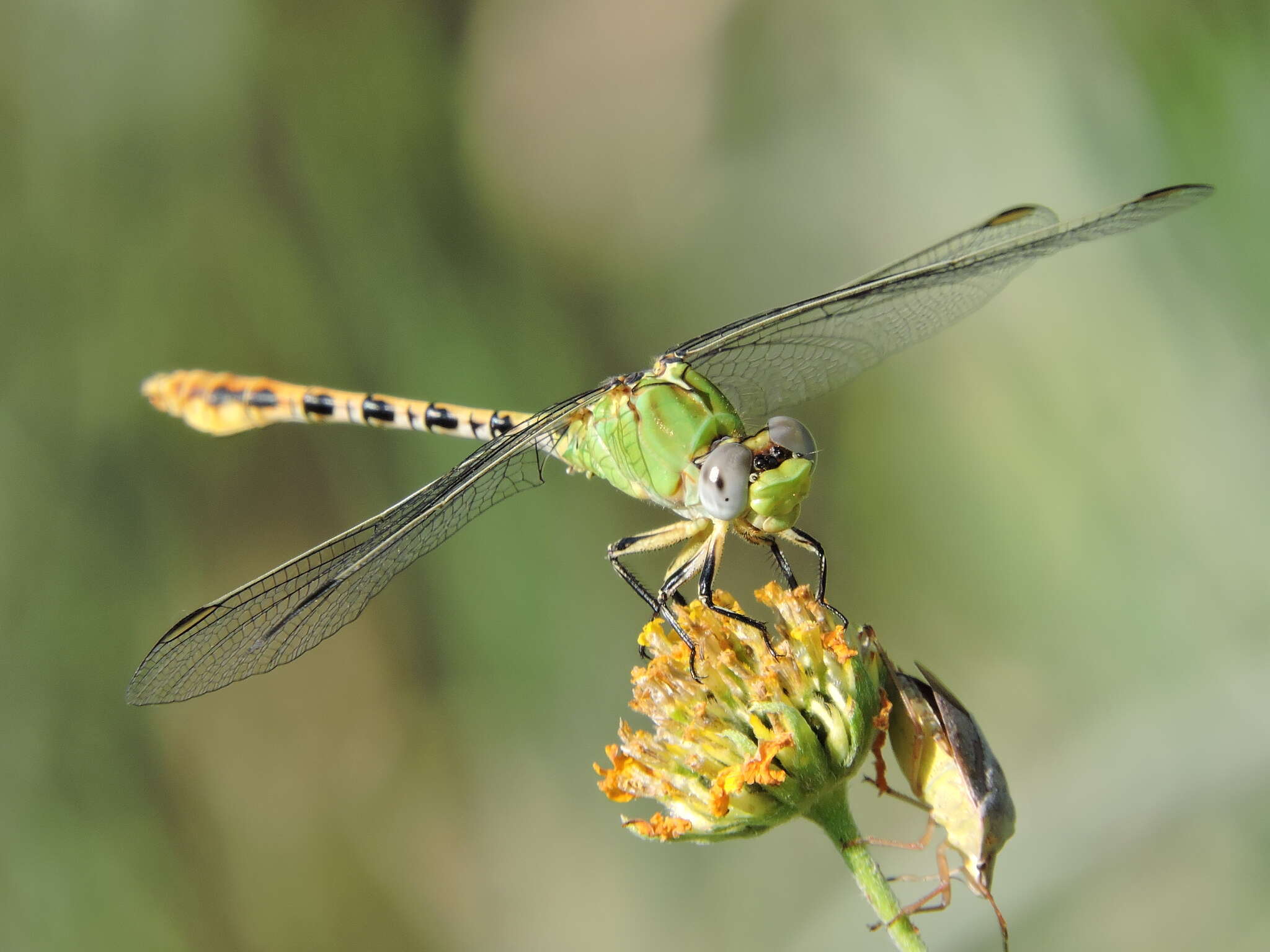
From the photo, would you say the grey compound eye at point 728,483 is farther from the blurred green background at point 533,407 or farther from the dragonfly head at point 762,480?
the blurred green background at point 533,407

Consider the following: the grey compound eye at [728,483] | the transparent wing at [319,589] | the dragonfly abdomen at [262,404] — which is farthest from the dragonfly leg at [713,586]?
the dragonfly abdomen at [262,404]

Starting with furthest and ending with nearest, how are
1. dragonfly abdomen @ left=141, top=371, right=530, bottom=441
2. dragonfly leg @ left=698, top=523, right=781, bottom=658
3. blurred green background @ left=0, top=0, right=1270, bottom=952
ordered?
1. dragonfly abdomen @ left=141, top=371, right=530, bottom=441
2. blurred green background @ left=0, top=0, right=1270, bottom=952
3. dragonfly leg @ left=698, top=523, right=781, bottom=658

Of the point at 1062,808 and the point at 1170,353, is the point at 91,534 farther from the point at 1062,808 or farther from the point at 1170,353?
the point at 1170,353

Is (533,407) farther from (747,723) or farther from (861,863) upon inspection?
(861,863)


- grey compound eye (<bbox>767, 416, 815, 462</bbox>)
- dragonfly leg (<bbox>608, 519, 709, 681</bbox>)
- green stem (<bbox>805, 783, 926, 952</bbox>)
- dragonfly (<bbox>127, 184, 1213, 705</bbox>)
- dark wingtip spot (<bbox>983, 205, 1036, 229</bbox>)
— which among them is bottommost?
green stem (<bbox>805, 783, 926, 952</bbox>)

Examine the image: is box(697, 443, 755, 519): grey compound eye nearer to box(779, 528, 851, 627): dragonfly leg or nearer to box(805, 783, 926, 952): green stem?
box(779, 528, 851, 627): dragonfly leg

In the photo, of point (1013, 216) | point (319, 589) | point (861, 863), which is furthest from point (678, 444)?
point (1013, 216)

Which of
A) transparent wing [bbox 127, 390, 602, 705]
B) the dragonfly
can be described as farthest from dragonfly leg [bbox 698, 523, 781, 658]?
transparent wing [bbox 127, 390, 602, 705]
